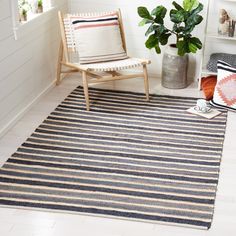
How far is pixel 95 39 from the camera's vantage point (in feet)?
14.0

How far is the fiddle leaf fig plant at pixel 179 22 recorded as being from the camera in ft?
13.8

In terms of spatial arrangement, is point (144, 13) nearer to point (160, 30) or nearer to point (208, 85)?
point (160, 30)

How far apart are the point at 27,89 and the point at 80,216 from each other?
163 cm

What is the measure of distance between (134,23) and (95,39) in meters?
0.65

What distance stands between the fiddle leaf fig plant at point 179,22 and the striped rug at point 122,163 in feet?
1.68

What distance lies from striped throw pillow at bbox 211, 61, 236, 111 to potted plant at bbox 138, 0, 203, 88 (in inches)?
12.6

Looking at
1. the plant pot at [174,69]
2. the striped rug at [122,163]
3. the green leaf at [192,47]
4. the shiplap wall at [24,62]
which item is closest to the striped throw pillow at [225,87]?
the striped rug at [122,163]

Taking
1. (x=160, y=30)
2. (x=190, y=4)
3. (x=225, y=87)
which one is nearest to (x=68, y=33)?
(x=160, y=30)

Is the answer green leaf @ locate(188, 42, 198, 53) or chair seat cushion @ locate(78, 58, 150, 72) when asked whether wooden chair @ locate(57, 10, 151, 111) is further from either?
green leaf @ locate(188, 42, 198, 53)

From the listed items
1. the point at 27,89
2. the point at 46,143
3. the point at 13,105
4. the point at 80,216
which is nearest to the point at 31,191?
the point at 80,216

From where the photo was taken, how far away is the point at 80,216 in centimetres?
273

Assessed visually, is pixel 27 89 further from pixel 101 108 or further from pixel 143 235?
pixel 143 235

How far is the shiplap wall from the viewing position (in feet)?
11.7

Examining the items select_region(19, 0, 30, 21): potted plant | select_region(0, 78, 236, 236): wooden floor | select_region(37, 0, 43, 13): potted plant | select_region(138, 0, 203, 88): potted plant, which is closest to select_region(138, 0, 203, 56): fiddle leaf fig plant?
select_region(138, 0, 203, 88): potted plant
